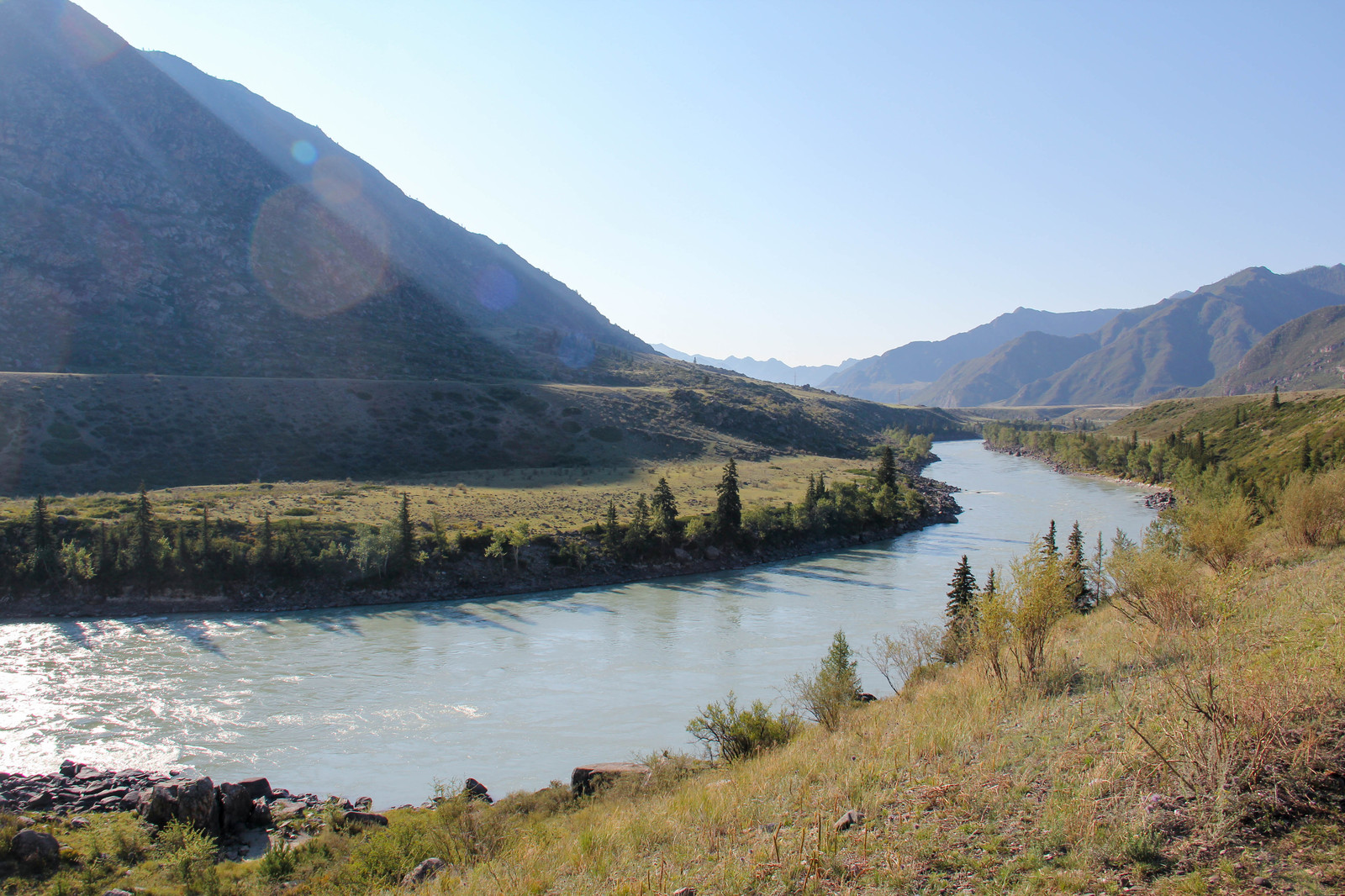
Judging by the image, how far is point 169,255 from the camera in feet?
353

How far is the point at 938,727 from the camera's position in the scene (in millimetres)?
11391

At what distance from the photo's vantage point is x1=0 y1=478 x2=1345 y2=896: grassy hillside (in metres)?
6.69

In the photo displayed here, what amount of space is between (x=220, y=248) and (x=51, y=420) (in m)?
63.1

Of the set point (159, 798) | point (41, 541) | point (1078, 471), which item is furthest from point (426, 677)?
point (1078, 471)

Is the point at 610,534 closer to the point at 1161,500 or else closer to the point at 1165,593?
the point at 1165,593

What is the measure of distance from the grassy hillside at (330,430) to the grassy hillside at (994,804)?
5596 cm

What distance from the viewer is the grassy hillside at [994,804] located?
6691mm

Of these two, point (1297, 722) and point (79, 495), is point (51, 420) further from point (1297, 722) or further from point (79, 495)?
point (1297, 722)

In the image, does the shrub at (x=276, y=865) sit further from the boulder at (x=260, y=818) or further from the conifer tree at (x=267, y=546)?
the conifer tree at (x=267, y=546)

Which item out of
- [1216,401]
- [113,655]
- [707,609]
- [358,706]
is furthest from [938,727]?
[1216,401]

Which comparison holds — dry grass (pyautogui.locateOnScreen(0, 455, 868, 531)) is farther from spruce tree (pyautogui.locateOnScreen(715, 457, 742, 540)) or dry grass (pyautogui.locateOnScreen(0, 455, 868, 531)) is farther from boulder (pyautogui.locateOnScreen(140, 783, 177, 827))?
boulder (pyautogui.locateOnScreen(140, 783, 177, 827))

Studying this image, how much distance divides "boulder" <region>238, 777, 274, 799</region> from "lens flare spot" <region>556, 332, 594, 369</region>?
122860mm

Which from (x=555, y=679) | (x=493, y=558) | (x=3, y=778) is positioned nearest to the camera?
(x=3, y=778)

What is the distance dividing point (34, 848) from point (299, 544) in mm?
29709
